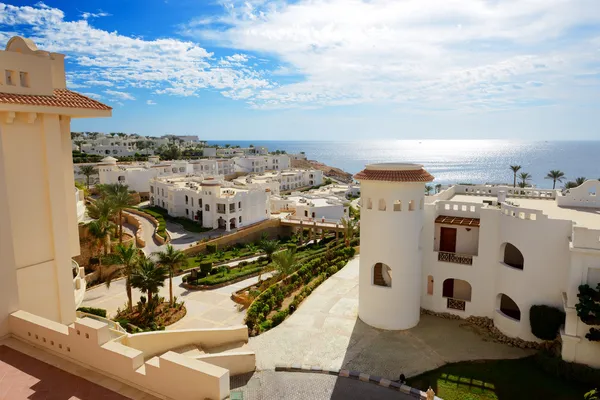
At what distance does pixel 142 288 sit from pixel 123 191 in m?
25.8

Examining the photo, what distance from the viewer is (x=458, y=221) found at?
25234mm

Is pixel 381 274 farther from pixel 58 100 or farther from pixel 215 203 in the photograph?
pixel 215 203

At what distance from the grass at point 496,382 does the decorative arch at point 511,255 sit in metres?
5.31

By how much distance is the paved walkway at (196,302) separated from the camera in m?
27.8

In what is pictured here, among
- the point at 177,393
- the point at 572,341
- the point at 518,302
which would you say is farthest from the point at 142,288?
the point at 572,341

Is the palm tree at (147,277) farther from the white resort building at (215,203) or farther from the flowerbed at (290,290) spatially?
the white resort building at (215,203)

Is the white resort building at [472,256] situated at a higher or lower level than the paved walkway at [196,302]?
higher

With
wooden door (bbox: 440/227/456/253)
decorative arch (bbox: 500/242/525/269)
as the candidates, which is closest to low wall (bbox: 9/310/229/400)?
wooden door (bbox: 440/227/456/253)

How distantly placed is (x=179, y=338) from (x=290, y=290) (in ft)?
37.5

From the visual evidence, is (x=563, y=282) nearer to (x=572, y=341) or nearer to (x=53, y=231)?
(x=572, y=341)

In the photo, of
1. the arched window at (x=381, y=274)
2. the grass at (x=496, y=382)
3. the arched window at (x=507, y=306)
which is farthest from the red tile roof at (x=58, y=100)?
the arched window at (x=507, y=306)

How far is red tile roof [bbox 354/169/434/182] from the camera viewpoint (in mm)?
22625

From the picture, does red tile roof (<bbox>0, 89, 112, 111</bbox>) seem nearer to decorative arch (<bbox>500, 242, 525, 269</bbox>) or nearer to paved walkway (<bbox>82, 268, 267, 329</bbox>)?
paved walkway (<bbox>82, 268, 267, 329</bbox>)

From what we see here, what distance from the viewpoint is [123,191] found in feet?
163
